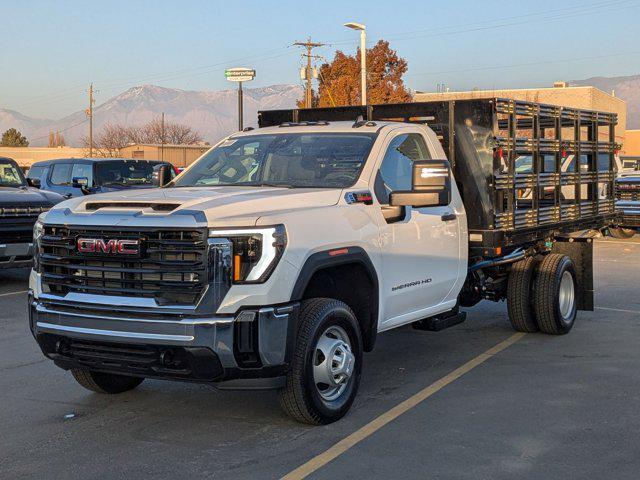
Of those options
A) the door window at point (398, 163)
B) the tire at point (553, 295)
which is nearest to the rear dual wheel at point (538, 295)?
the tire at point (553, 295)

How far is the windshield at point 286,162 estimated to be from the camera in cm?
667

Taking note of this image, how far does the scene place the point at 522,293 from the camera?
8852mm

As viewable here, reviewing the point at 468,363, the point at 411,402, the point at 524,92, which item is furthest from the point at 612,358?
the point at 524,92

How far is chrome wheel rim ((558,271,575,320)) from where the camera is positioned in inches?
360

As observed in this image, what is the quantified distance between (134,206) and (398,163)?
236 centimetres

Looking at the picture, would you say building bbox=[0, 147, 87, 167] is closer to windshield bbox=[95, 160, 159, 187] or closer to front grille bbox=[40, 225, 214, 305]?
windshield bbox=[95, 160, 159, 187]

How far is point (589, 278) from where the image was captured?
9523mm

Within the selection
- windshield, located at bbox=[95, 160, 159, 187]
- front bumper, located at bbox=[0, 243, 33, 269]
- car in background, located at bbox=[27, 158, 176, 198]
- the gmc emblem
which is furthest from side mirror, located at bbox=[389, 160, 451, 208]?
windshield, located at bbox=[95, 160, 159, 187]

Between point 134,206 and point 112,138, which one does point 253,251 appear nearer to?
point 134,206

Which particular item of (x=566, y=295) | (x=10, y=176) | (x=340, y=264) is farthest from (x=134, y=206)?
Answer: (x=10, y=176)

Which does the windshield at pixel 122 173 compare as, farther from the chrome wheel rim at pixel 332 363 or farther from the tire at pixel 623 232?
the chrome wheel rim at pixel 332 363

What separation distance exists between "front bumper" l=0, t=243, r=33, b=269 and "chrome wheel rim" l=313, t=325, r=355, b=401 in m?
7.22

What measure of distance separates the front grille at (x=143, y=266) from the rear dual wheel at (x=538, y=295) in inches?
180

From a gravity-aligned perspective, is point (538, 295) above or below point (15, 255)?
below
